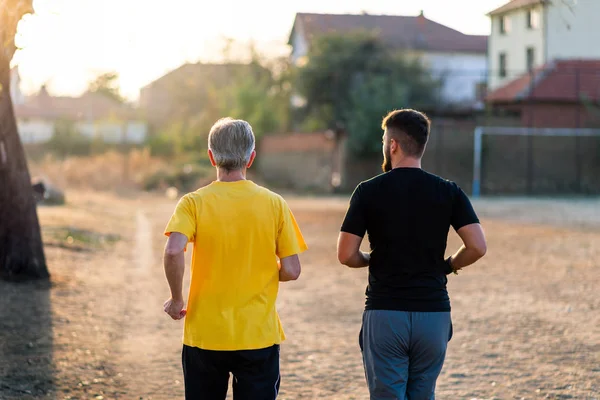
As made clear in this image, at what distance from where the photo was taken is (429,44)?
55.7 metres

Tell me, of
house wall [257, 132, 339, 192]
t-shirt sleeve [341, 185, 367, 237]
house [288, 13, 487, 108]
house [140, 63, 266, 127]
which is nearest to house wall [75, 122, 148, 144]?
house [140, 63, 266, 127]

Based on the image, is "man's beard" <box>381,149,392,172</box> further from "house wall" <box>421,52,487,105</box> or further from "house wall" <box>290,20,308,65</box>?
"house wall" <box>290,20,308,65</box>

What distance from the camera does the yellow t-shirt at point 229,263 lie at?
3631 mm

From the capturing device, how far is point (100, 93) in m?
91.9

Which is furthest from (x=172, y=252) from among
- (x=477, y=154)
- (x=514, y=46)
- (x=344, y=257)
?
(x=514, y=46)

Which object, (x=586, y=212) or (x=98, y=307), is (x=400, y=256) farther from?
(x=586, y=212)

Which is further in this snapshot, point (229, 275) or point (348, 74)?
point (348, 74)

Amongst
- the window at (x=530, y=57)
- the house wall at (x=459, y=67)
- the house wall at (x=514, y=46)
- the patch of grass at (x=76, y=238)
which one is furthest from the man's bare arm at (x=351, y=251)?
the window at (x=530, y=57)

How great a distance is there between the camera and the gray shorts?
12.3ft

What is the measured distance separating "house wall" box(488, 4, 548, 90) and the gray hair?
45137mm

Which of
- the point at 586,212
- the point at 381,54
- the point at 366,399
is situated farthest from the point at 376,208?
the point at 381,54

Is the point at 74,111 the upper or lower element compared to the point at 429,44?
lower

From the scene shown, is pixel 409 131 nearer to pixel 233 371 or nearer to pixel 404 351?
pixel 404 351

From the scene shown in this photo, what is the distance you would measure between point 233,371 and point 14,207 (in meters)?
7.36
